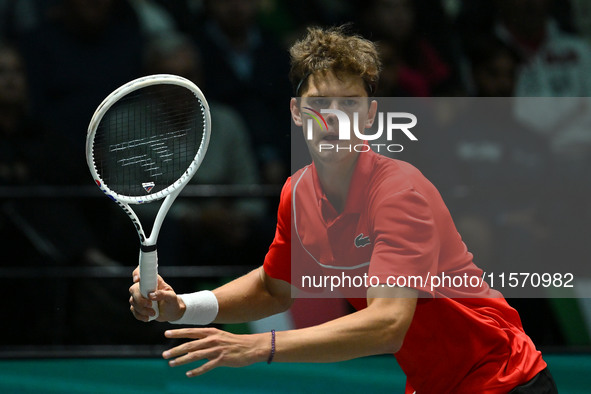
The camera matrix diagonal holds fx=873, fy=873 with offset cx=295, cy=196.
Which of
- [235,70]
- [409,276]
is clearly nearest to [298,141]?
[235,70]

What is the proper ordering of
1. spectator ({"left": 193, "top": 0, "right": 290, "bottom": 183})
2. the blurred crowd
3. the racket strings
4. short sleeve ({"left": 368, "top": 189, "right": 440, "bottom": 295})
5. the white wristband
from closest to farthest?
short sleeve ({"left": 368, "top": 189, "right": 440, "bottom": 295}), the white wristband, the racket strings, the blurred crowd, spectator ({"left": 193, "top": 0, "right": 290, "bottom": 183})

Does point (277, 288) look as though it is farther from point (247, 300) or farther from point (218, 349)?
point (218, 349)

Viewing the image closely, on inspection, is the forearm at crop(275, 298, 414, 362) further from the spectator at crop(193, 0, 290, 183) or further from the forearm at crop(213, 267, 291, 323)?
the spectator at crop(193, 0, 290, 183)

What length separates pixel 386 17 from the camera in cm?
395

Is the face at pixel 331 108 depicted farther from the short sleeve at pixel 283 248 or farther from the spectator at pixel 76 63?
the spectator at pixel 76 63

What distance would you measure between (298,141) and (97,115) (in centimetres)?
188

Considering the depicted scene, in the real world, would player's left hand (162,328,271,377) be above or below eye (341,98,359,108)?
below

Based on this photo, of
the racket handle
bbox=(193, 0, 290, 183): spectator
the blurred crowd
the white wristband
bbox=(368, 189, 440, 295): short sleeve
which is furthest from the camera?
bbox=(193, 0, 290, 183): spectator

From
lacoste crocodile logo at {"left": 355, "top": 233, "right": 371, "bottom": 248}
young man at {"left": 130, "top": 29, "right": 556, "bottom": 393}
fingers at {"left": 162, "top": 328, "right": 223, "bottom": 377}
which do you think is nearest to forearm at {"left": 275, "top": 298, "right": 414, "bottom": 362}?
young man at {"left": 130, "top": 29, "right": 556, "bottom": 393}

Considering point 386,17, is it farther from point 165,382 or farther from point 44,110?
point 165,382

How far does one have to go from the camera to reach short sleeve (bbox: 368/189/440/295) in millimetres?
1821

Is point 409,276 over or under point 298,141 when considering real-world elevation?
→ under

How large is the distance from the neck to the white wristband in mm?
396

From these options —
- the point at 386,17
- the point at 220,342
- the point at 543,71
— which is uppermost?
the point at 386,17
